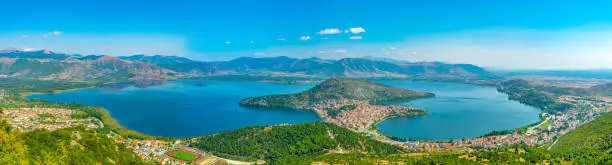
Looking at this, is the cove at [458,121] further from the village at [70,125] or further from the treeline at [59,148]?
the treeline at [59,148]

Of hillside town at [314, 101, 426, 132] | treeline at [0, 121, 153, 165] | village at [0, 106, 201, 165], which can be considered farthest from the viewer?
hillside town at [314, 101, 426, 132]

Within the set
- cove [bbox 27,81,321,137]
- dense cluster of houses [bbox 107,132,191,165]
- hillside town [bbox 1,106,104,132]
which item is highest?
hillside town [bbox 1,106,104,132]

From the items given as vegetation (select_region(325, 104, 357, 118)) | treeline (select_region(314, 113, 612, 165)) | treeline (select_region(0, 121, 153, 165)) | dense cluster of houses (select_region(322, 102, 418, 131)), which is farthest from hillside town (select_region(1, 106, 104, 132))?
vegetation (select_region(325, 104, 357, 118))

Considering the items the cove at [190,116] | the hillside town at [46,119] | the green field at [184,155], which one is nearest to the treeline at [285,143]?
the green field at [184,155]

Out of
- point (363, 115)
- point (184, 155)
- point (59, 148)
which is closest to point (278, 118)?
point (363, 115)

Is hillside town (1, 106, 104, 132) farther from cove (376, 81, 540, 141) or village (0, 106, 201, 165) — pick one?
cove (376, 81, 540, 141)

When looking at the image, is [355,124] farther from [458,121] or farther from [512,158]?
[512,158]

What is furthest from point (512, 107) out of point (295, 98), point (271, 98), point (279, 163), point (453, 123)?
point (279, 163)
